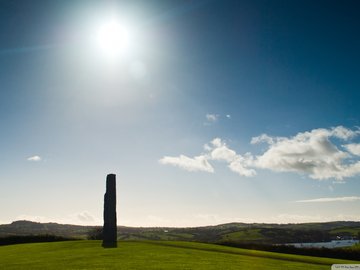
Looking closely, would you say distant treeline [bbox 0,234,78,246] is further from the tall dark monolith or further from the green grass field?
the green grass field

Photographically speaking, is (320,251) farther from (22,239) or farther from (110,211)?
(22,239)

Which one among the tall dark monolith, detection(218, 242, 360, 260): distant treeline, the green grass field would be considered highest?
the tall dark monolith

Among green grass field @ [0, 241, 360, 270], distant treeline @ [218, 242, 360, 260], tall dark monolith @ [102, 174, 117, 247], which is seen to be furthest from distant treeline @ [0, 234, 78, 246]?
distant treeline @ [218, 242, 360, 260]

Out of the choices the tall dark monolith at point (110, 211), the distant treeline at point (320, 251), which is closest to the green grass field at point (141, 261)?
the tall dark monolith at point (110, 211)

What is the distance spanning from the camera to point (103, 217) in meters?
46.0

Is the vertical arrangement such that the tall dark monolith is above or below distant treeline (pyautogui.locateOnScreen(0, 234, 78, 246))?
above

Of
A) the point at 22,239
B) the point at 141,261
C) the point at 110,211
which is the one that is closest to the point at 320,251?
the point at 110,211

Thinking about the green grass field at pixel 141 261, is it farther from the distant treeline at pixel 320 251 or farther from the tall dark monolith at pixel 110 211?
the distant treeline at pixel 320 251

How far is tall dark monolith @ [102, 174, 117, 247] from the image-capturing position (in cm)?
4444

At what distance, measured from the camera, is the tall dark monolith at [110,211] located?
146 feet

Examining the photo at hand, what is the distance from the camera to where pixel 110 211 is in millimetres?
45594

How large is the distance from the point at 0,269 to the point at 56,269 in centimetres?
464

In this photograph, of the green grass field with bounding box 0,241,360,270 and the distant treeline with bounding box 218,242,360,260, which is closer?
the green grass field with bounding box 0,241,360,270

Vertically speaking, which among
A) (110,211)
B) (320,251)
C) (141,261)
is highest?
(110,211)
